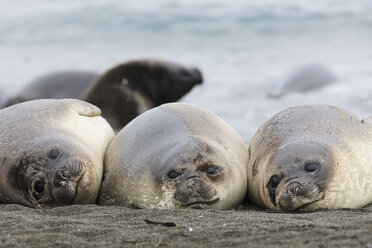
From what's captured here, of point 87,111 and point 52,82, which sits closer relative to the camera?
point 87,111

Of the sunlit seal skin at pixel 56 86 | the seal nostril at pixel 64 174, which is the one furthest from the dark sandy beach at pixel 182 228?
the sunlit seal skin at pixel 56 86

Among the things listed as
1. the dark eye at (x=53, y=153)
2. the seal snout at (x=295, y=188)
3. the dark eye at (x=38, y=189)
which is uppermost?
the seal snout at (x=295, y=188)

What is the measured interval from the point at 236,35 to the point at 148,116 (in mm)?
13629

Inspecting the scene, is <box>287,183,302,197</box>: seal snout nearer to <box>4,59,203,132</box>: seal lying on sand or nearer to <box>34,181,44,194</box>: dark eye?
<box>34,181,44,194</box>: dark eye

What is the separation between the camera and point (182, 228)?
4.44 meters

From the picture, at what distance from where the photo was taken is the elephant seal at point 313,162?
5.20 metres

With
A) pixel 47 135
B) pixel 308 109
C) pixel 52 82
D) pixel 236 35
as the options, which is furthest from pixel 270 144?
pixel 236 35

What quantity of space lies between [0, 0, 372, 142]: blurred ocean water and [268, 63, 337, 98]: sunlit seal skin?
216 millimetres

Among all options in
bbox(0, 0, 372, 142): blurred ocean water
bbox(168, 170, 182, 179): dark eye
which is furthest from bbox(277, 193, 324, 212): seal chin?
bbox(0, 0, 372, 142): blurred ocean water

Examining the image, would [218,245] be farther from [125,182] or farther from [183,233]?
[125,182]

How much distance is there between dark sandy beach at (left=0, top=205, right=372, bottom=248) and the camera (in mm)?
4008

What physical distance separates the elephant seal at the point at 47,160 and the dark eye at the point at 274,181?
1.27 meters

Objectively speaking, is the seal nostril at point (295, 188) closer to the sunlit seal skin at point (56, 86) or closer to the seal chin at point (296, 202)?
the seal chin at point (296, 202)

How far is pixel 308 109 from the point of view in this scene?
6.11 metres
